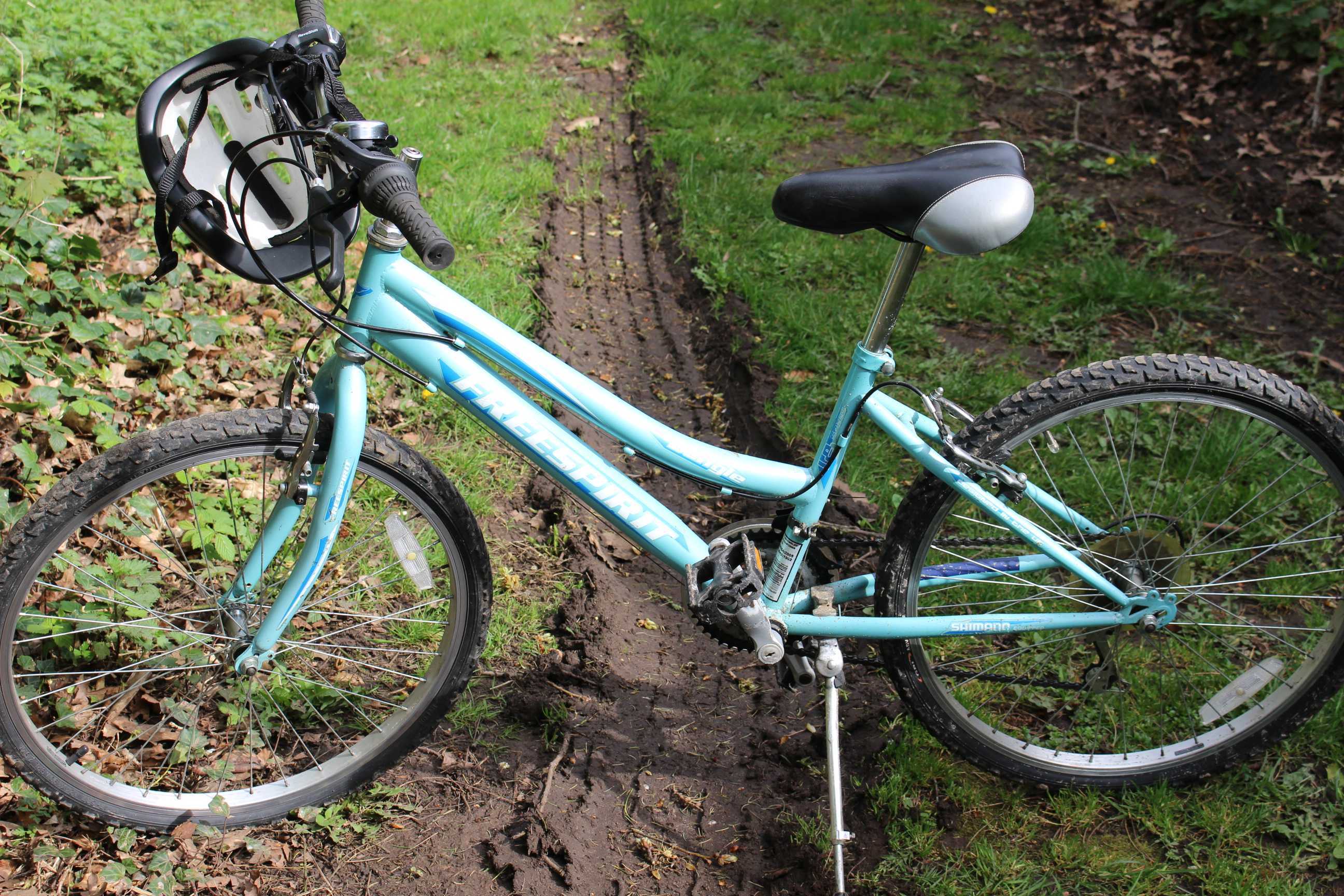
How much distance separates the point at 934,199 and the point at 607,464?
917mm

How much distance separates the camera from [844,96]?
6.21 meters

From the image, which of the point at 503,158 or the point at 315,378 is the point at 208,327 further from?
the point at 503,158

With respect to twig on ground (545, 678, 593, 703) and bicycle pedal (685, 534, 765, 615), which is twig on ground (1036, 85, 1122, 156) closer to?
bicycle pedal (685, 534, 765, 615)

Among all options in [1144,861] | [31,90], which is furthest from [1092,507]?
[31,90]

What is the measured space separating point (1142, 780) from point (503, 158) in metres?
4.24

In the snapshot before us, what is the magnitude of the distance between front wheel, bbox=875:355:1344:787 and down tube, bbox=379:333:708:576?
0.56m

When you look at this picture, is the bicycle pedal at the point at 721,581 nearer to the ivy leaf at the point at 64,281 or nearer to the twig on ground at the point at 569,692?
the twig on ground at the point at 569,692

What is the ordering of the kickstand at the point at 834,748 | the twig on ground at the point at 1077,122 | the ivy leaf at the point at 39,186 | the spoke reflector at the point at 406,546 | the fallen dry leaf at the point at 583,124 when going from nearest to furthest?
the kickstand at the point at 834,748, the spoke reflector at the point at 406,546, the ivy leaf at the point at 39,186, the twig on ground at the point at 1077,122, the fallen dry leaf at the point at 583,124

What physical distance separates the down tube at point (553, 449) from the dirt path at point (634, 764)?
2.08ft

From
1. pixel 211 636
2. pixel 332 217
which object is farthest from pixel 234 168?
pixel 211 636

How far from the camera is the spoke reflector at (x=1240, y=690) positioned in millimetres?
2561

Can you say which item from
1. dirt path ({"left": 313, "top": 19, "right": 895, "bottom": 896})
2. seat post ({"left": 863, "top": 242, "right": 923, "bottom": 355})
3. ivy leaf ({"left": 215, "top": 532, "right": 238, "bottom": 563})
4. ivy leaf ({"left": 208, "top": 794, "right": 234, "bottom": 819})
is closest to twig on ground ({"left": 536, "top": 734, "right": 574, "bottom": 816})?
dirt path ({"left": 313, "top": 19, "right": 895, "bottom": 896})

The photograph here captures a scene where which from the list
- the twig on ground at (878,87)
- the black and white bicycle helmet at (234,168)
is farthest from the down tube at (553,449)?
the twig on ground at (878,87)

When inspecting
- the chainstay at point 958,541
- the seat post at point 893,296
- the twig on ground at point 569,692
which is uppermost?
the seat post at point 893,296
